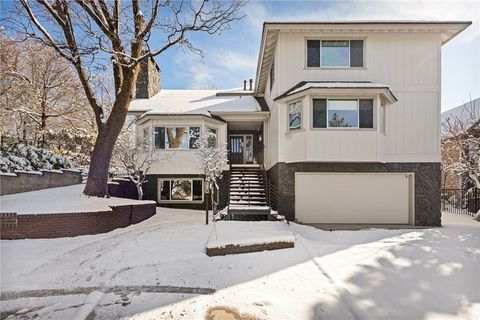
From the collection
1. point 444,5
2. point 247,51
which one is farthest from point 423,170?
point 247,51

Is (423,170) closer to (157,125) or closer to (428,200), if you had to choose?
(428,200)

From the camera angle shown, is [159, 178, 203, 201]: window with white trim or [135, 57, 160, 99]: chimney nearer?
[159, 178, 203, 201]: window with white trim

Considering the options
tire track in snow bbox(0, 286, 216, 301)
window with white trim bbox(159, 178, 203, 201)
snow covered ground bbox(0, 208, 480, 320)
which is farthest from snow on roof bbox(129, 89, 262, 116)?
tire track in snow bbox(0, 286, 216, 301)

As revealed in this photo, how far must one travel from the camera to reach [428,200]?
1070cm

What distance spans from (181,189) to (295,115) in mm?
7338

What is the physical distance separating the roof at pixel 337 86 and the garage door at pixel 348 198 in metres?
3.18

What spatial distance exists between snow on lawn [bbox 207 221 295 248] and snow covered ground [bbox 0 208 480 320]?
28 cm

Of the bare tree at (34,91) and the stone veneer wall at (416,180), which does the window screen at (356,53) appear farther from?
the bare tree at (34,91)

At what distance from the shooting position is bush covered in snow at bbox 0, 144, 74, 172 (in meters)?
9.50

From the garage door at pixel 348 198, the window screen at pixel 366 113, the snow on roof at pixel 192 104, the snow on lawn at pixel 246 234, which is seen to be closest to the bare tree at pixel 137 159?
the snow on roof at pixel 192 104

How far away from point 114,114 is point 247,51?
6.54 metres

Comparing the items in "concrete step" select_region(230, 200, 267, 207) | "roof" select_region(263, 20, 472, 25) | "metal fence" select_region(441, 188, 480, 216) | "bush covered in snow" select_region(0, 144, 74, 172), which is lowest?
"metal fence" select_region(441, 188, 480, 216)

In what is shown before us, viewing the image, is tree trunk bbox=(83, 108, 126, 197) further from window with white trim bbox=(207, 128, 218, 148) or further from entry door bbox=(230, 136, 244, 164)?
entry door bbox=(230, 136, 244, 164)

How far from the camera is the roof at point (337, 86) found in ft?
31.3
